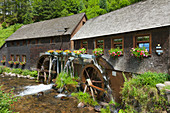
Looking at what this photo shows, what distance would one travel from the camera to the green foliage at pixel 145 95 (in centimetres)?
471

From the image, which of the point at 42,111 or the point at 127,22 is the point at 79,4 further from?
the point at 42,111

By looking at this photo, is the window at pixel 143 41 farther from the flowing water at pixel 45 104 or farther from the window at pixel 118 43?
the flowing water at pixel 45 104

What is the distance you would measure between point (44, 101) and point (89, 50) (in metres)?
5.10

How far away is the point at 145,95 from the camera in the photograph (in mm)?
4961

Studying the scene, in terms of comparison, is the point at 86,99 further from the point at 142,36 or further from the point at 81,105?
the point at 142,36

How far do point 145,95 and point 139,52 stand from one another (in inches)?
93.8

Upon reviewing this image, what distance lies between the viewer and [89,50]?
10.3 metres

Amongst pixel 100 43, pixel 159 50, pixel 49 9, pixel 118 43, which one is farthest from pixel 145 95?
pixel 49 9

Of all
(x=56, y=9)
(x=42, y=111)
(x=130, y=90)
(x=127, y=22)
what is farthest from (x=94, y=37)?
(x=56, y=9)

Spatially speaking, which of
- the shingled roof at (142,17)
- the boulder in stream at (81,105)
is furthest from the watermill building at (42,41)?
the boulder in stream at (81,105)

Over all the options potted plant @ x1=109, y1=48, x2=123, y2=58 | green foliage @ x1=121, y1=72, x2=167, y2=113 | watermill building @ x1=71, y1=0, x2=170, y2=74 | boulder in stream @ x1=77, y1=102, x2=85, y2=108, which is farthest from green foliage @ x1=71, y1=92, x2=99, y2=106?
Answer: potted plant @ x1=109, y1=48, x2=123, y2=58

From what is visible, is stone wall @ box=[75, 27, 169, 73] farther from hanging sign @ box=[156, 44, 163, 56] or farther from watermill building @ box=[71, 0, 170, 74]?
hanging sign @ box=[156, 44, 163, 56]

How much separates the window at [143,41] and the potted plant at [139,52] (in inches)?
14.2

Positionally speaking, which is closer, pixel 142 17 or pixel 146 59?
pixel 146 59
